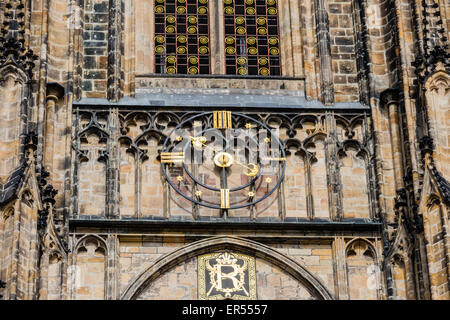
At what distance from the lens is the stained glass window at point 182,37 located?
3247 cm

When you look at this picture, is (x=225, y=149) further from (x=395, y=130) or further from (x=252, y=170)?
(x=395, y=130)

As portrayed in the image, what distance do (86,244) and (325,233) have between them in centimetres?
353

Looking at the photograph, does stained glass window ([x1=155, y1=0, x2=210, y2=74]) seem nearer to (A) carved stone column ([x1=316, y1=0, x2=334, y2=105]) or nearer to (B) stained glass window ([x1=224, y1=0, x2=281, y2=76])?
(B) stained glass window ([x1=224, y1=0, x2=281, y2=76])

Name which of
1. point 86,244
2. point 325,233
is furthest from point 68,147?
point 325,233

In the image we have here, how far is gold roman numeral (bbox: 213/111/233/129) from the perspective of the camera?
1236 inches

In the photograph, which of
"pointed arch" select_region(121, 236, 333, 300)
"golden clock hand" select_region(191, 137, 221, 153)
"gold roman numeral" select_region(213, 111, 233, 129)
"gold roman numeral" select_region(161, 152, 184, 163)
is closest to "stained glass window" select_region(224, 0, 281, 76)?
"gold roman numeral" select_region(213, 111, 233, 129)

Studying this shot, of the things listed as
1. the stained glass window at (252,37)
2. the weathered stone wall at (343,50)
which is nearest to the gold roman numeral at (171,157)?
the stained glass window at (252,37)

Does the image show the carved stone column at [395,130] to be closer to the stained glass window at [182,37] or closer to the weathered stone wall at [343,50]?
the weathered stone wall at [343,50]

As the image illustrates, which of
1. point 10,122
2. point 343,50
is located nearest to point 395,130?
point 343,50

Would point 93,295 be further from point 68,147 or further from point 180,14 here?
point 180,14

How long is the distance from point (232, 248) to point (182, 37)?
4.11 metres

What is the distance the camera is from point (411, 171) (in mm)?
30469

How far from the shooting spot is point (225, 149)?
3123 cm
